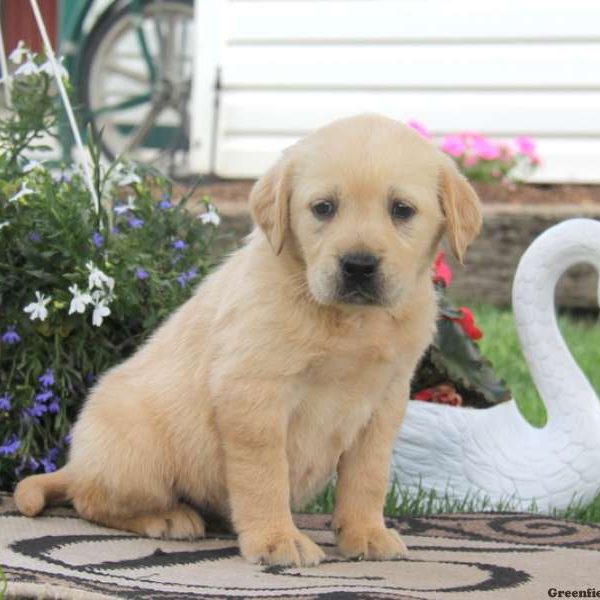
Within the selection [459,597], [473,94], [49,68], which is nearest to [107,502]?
[459,597]

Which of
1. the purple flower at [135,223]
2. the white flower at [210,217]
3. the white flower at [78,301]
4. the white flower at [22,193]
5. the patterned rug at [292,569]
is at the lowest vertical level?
the patterned rug at [292,569]

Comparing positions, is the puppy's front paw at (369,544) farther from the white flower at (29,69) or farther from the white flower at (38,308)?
the white flower at (29,69)

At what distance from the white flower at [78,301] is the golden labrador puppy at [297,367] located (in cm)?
40

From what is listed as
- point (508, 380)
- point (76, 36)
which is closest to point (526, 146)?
point (508, 380)

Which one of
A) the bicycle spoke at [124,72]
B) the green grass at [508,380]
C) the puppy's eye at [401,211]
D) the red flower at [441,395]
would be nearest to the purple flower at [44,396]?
the green grass at [508,380]

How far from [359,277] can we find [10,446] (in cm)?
164

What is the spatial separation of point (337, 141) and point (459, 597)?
1.17 metres

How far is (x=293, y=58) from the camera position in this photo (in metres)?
9.52

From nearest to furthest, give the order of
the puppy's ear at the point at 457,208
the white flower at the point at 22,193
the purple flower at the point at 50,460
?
the puppy's ear at the point at 457,208 < the white flower at the point at 22,193 < the purple flower at the point at 50,460

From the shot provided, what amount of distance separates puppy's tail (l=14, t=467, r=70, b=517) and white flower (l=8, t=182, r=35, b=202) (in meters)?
0.92

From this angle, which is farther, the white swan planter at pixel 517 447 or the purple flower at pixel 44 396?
the white swan planter at pixel 517 447

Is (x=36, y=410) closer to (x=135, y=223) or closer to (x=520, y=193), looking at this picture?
(x=135, y=223)

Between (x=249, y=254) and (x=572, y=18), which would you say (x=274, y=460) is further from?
(x=572, y=18)

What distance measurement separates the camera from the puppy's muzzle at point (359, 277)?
3260mm
